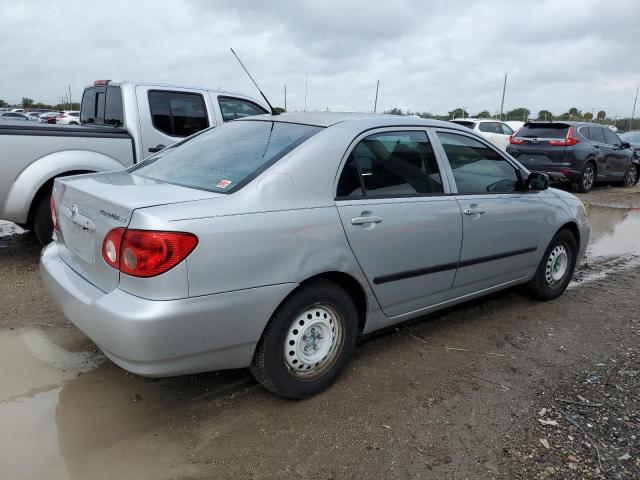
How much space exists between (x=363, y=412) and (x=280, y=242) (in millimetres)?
1104

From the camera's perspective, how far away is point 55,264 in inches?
124

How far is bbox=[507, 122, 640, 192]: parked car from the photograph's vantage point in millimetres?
12016

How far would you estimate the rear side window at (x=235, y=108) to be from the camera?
6965mm

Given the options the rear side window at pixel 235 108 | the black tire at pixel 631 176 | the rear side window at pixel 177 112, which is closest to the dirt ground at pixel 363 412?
the rear side window at pixel 177 112

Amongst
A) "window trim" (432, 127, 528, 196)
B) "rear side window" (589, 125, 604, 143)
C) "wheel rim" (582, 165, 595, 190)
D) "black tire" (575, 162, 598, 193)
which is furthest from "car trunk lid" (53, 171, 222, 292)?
"rear side window" (589, 125, 604, 143)

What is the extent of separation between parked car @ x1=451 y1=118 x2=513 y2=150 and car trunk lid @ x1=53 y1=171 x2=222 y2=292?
48.8 feet

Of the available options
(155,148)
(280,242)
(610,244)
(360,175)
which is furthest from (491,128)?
(280,242)

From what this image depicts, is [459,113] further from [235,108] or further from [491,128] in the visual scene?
[235,108]

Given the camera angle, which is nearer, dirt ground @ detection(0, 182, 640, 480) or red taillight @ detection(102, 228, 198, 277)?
red taillight @ detection(102, 228, 198, 277)

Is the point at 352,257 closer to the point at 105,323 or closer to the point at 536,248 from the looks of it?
the point at 105,323

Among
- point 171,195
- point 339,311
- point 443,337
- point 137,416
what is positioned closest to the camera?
point 171,195

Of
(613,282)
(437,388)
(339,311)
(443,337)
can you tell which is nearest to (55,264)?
(339,311)

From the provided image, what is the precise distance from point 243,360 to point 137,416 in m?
0.70

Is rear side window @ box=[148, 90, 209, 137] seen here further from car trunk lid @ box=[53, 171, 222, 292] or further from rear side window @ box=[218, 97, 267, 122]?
car trunk lid @ box=[53, 171, 222, 292]
